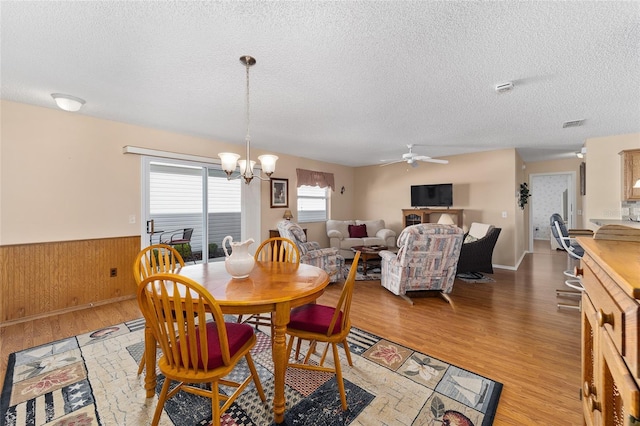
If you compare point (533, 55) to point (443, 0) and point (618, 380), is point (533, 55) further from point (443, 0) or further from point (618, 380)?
point (618, 380)

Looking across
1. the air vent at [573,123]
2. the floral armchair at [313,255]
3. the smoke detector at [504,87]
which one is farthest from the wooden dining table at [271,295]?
the air vent at [573,123]

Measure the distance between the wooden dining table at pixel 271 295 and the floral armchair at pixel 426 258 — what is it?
59.8 inches

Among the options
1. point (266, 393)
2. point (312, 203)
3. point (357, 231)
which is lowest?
point (266, 393)

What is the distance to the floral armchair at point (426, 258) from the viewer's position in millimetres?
3191

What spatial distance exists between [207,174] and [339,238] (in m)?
3.14

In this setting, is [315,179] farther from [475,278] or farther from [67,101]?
[67,101]

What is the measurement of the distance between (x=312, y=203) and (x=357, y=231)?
1.32 m

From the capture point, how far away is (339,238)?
20.5 ft

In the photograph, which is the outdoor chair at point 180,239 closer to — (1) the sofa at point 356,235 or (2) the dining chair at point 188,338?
(1) the sofa at point 356,235

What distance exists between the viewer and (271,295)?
62.3 inches

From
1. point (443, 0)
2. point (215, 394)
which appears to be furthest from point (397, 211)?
point (215, 394)

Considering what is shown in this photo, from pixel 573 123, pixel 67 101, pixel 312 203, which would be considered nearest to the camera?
pixel 67 101

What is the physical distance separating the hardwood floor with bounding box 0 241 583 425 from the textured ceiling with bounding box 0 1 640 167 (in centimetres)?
238

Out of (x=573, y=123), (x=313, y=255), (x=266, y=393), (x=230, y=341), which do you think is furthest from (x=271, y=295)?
(x=573, y=123)
